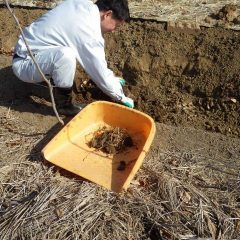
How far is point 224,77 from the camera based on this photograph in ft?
13.3

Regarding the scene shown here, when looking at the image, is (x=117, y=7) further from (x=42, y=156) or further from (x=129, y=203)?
(x=129, y=203)

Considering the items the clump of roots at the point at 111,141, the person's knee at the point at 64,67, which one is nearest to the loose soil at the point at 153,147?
the clump of roots at the point at 111,141

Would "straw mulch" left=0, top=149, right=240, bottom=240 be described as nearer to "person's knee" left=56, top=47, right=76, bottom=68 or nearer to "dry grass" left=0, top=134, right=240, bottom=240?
"dry grass" left=0, top=134, right=240, bottom=240

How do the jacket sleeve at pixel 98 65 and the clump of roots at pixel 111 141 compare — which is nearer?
the jacket sleeve at pixel 98 65

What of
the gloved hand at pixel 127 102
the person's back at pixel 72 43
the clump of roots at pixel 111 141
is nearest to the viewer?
the person's back at pixel 72 43

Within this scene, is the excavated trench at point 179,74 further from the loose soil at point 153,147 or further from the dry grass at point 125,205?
the dry grass at point 125,205

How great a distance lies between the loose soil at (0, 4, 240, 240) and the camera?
2877 millimetres

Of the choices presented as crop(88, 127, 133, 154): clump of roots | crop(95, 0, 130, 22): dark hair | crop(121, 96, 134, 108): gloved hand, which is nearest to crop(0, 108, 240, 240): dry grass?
crop(88, 127, 133, 154): clump of roots

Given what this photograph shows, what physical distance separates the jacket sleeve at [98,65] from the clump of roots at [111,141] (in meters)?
0.33

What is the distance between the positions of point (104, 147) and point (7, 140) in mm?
781

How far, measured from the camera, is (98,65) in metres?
3.41

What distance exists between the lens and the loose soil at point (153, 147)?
2.88 metres

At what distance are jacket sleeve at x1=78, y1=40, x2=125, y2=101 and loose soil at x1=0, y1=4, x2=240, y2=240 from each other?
0.54 m

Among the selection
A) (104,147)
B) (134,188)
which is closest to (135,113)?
(104,147)
